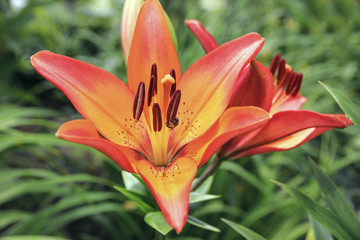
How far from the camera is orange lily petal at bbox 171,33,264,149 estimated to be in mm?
466

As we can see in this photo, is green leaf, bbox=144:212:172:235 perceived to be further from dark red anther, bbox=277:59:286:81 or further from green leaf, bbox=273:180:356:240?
dark red anther, bbox=277:59:286:81

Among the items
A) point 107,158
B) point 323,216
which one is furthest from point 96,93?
point 107,158

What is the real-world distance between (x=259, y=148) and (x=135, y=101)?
Result: 20cm

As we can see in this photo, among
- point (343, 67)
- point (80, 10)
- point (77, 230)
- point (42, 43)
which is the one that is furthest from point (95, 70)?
point (80, 10)

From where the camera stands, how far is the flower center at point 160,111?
47 centimetres

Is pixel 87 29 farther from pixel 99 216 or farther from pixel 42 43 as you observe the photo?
pixel 99 216

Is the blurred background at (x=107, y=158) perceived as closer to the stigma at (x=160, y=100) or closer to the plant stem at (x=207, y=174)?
the plant stem at (x=207, y=174)

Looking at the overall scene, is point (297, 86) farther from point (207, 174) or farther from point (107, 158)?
point (107, 158)

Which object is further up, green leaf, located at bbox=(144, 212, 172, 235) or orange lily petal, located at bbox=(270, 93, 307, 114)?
orange lily petal, located at bbox=(270, 93, 307, 114)

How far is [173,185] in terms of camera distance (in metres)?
0.42

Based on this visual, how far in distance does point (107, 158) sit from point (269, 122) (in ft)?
2.97

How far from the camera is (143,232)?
1.26 meters

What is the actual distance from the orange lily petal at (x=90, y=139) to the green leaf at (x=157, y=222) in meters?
0.08

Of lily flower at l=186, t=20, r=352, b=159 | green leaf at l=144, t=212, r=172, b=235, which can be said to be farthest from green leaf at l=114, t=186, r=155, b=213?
lily flower at l=186, t=20, r=352, b=159
